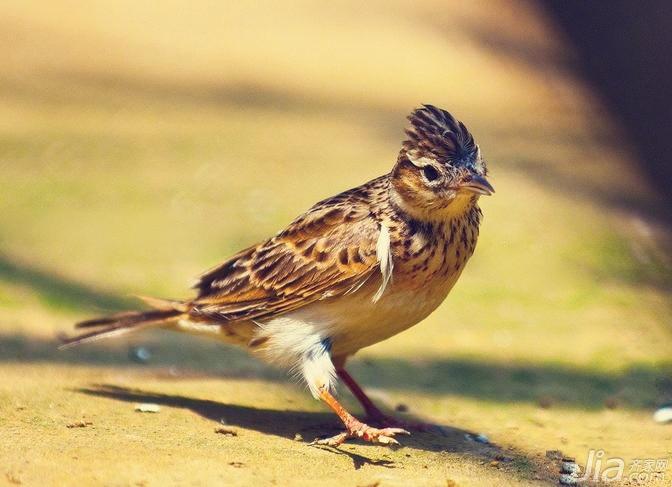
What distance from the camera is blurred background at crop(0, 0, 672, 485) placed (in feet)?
23.6

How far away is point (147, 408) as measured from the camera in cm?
717

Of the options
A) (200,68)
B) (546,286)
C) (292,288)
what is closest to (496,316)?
(546,286)

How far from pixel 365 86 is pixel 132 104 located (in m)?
3.14

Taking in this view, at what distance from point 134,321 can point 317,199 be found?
4415mm

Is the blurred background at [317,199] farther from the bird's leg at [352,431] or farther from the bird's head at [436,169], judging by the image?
the bird's head at [436,169]

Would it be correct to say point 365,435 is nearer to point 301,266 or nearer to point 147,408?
point 301,266

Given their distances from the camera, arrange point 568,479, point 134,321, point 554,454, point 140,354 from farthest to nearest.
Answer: point 140,354 → point 134,321 → point 554,454 → point 568,479

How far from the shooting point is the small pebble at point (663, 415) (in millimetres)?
7719

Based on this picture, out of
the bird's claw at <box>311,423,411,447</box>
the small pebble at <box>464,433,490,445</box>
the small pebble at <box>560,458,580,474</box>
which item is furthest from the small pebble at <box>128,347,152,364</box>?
the small pebble at <box>560,458,580,474</box>

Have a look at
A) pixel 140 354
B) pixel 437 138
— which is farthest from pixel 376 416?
pixel 140 354

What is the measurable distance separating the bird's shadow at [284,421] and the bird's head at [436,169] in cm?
136

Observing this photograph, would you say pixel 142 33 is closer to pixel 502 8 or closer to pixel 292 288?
pixel 502 8

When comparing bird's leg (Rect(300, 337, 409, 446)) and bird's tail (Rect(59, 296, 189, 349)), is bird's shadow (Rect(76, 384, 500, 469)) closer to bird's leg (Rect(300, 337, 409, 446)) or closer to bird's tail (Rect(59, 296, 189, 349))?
bird's leg (Rect(300, 337, 409, 446))

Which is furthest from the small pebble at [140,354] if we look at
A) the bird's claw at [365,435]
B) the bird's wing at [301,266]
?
the bird's claw at [365,435]
